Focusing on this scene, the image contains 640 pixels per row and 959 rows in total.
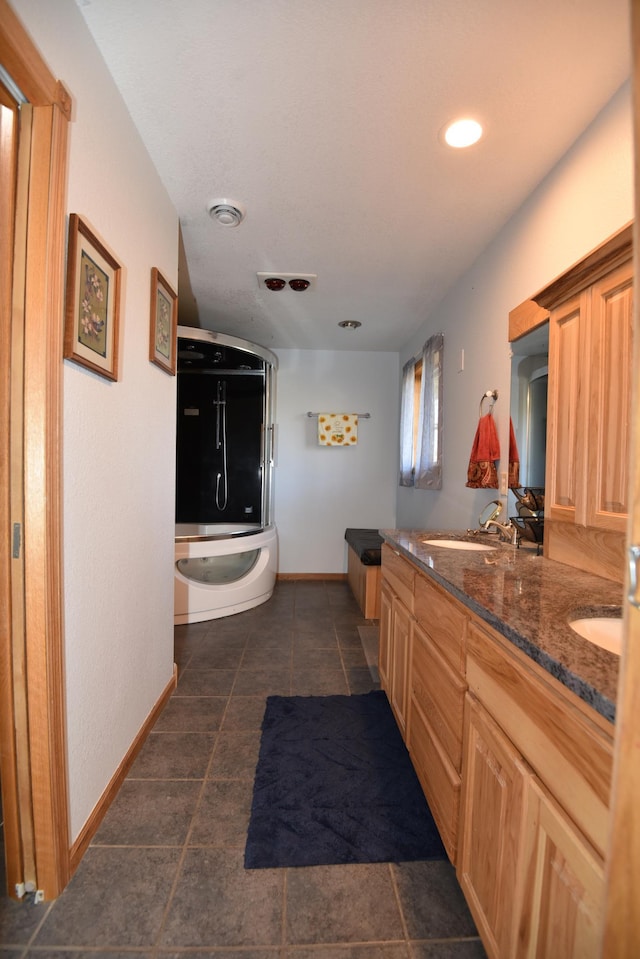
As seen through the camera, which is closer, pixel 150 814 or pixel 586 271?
pixel 586 271

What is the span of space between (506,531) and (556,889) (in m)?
1.41

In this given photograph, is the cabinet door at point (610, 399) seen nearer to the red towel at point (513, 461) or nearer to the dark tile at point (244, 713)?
the red towel at point (513, 461)

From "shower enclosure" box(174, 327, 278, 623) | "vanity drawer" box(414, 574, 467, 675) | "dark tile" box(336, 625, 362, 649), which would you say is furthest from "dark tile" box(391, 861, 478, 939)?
"shower enclosure" box(174, 327, 278, 623)

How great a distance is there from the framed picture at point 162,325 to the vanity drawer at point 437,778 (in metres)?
1.74

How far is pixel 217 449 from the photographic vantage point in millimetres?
4066

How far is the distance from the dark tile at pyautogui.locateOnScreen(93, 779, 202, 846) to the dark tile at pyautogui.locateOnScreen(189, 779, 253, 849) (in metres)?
0.03

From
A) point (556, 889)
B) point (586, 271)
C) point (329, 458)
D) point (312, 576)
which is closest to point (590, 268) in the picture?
point (586, 271)

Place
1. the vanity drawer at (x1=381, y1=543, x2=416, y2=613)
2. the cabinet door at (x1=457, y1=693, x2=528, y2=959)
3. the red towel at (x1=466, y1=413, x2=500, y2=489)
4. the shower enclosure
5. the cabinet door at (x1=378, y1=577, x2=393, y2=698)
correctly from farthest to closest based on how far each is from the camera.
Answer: the shower enclosure < the red towel at (x1=466, y1=413, x2=500, y2=489) < the cabinet door at (x1=378, y1=577, x2=393, y2=698) < the vanity drawer at (x1=381, y1=543, x2=416, y2=613) < the cabinet door at (x1=457, y1=693, x2=528, y2=959)

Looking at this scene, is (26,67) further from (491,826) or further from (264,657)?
(264,657)

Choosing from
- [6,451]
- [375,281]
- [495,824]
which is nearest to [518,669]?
[495,824]

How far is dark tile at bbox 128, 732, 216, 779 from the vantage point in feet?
5.26

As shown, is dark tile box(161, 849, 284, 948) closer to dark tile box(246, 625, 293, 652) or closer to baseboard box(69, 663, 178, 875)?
baseboard box(69, 663, 178, 875)

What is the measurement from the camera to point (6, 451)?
3.46 feet

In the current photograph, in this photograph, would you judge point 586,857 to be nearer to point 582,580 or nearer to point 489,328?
point 582,580
